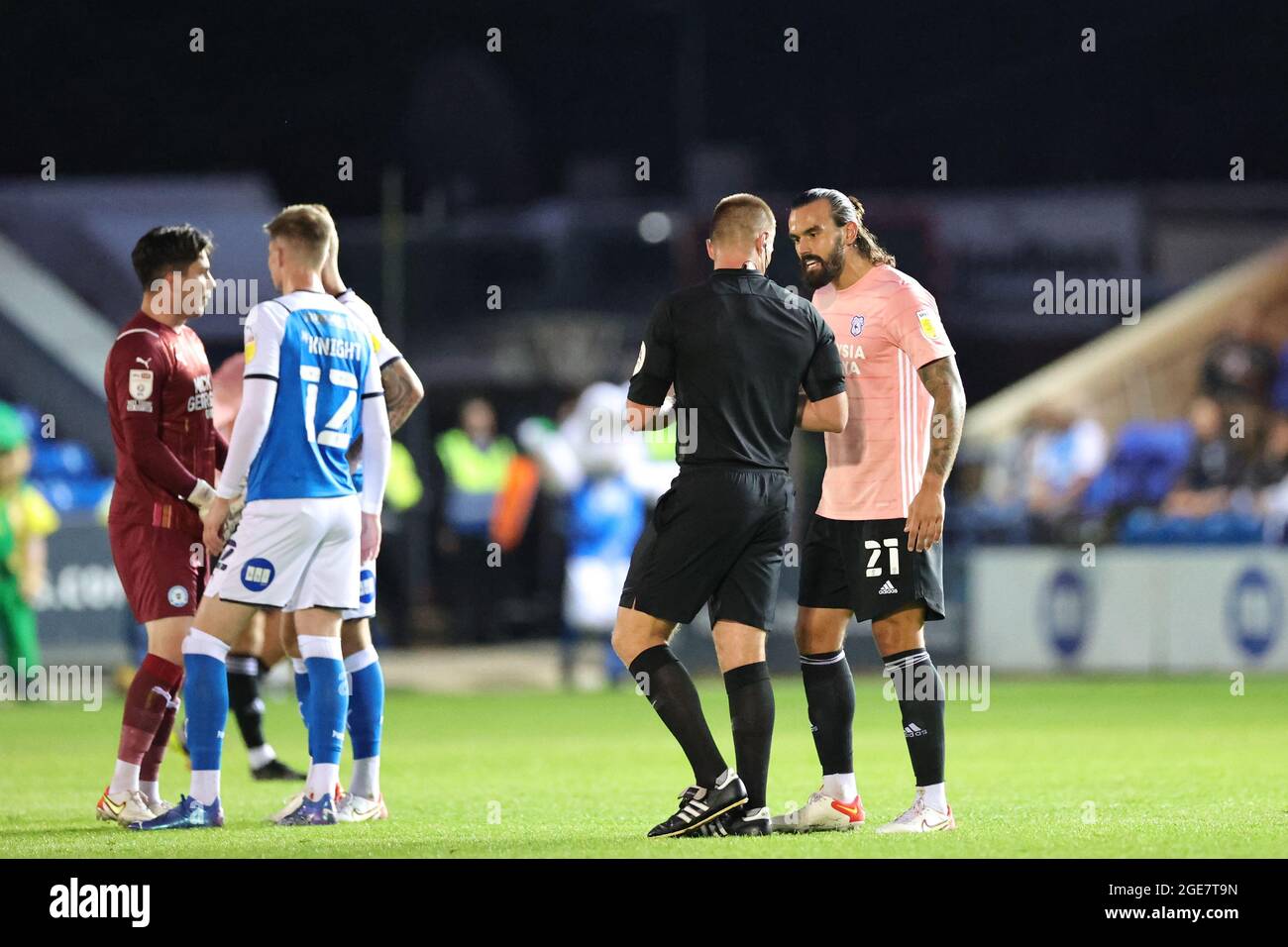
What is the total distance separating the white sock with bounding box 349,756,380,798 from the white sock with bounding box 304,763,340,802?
41 centimetres

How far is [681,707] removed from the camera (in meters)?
6.92

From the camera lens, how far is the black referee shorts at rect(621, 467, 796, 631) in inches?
273

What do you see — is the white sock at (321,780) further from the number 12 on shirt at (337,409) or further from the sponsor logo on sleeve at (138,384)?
the sponsor logo on sleeve at (138,384)

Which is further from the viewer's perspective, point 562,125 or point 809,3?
point 562,125

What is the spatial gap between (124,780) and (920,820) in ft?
10.4

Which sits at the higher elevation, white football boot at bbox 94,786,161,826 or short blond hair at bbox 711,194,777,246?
short blond hair at bbox 711,194,777,246

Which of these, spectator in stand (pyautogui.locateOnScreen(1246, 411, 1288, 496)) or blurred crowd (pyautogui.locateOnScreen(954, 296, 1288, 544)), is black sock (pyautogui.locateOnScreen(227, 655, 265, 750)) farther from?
spectator in stand (pyautogui.locateOnScreen(1246, 411, 1288, 496))

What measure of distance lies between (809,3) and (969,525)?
35.0 feet

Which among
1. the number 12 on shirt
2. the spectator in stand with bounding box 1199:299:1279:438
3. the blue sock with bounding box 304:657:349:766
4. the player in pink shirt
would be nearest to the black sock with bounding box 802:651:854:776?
the player in pink shirt

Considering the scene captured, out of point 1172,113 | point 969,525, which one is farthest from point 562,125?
point 969,525

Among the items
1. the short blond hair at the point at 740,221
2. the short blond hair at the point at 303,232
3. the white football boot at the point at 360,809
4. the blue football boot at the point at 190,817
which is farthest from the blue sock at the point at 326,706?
the short blond hair at the point at 740,221

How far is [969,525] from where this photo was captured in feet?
63.4
